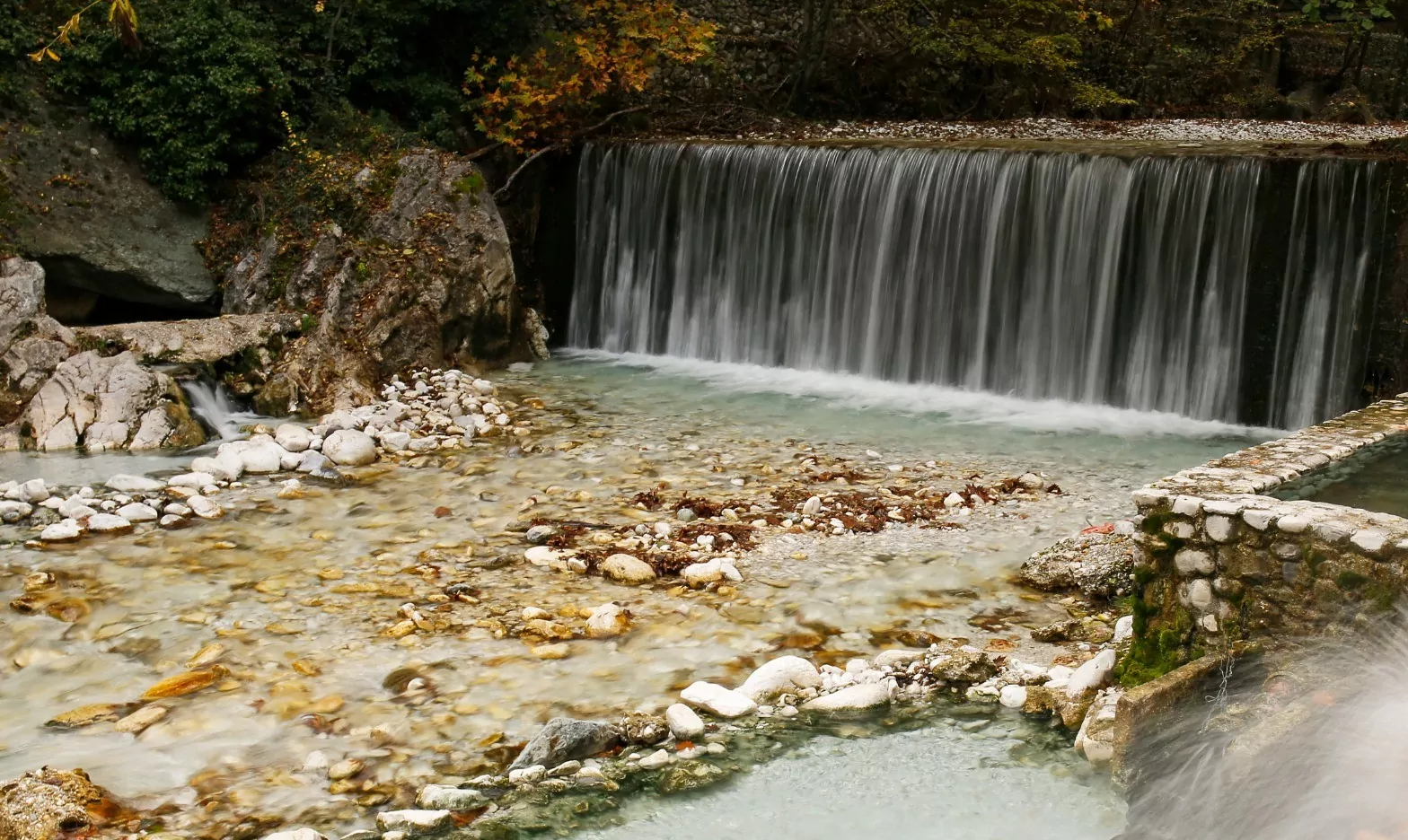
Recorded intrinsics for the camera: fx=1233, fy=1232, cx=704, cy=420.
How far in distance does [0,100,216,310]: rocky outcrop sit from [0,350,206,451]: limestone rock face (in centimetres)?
285

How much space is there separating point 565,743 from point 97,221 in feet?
34.3

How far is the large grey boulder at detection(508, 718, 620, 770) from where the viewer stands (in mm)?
4902

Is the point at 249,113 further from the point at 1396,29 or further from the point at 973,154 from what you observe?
the point at 1396,29

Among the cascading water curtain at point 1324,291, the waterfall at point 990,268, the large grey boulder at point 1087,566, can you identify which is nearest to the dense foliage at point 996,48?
the waterfall at point 990,268

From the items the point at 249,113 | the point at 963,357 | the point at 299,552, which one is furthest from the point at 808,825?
the point at 249,113

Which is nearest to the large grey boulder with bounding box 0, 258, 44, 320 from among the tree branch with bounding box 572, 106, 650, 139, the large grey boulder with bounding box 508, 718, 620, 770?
the tree branch with bounding box 572, 106, 650, 139

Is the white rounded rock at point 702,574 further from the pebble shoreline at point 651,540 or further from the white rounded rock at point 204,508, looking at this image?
the white rounded rock at point 204,508

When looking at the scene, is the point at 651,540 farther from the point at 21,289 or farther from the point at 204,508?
the point at 21,289

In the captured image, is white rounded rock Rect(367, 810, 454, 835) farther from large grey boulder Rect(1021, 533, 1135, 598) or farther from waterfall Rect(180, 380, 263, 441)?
waterfall Rect(180, 380, 263, 441)

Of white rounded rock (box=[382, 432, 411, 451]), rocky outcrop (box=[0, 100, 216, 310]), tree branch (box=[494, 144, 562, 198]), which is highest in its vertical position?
tree branch (box=[494, 144, 562, 198])

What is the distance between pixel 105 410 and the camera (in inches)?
395

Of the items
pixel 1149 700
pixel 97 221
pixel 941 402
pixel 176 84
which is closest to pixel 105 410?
pixel 97 221

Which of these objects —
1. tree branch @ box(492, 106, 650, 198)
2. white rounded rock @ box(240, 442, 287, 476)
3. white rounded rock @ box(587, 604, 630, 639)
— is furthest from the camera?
tree branch @ box(492, 106, 650, 198)

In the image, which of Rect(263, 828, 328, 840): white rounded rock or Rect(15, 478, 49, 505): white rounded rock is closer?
Rect(263, 828, 328, 840): white rounded rock
